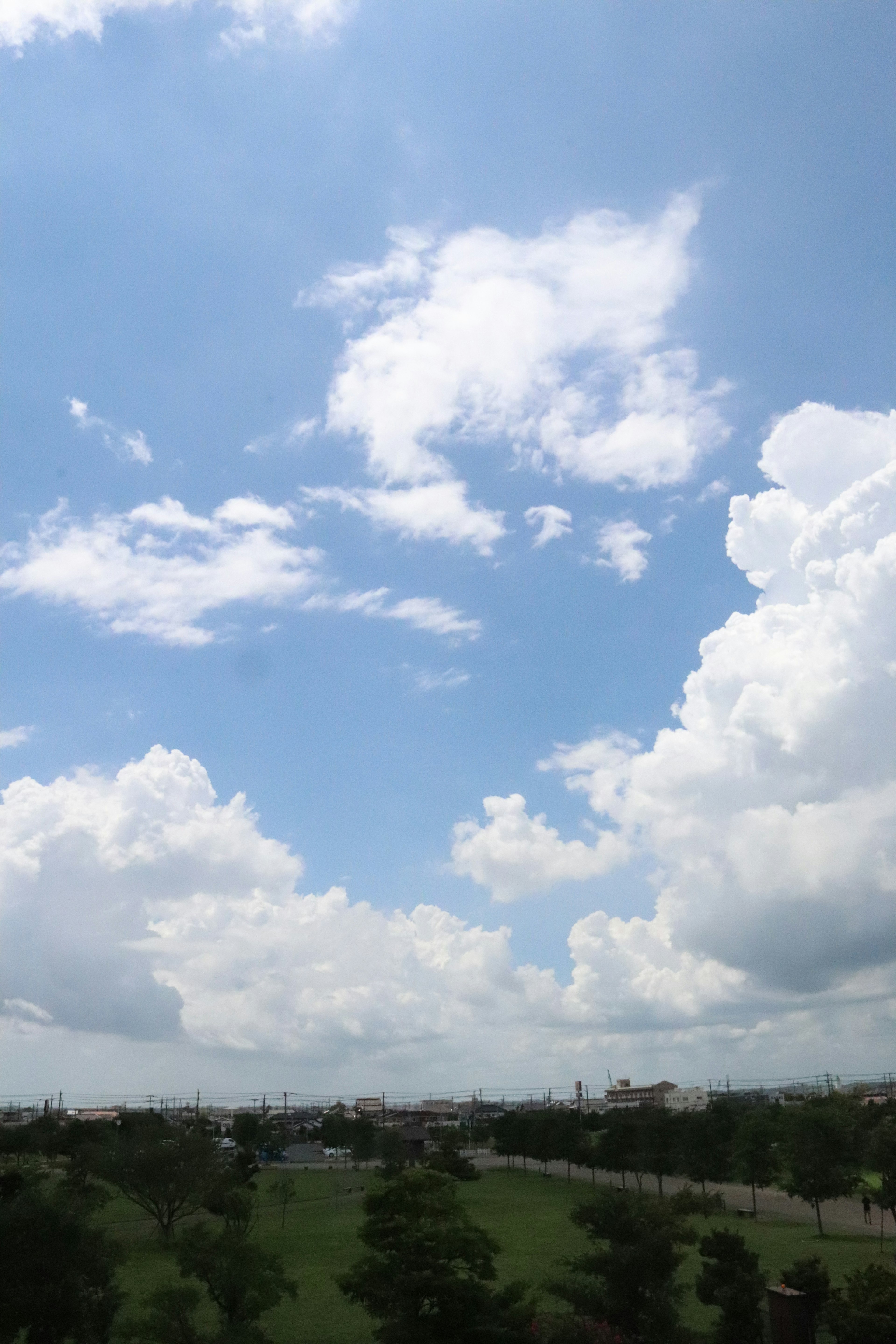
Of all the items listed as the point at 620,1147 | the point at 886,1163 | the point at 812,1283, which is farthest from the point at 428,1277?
the point at 620,1147

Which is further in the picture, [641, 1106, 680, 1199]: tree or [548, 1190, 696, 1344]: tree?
[641, 1106, 680, 1199]: tree

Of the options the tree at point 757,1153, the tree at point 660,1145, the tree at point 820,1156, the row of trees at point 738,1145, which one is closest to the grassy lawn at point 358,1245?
the tree at point 820,1156

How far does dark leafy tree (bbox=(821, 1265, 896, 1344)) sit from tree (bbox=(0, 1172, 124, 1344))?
20.4 meters

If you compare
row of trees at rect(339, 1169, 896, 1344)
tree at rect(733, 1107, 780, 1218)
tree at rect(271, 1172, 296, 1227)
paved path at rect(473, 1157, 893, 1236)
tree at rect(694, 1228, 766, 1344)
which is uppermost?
row of trees at rect(339, 1169, 896, 1344)

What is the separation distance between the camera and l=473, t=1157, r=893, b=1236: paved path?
6425cm

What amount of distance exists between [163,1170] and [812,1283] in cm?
4121

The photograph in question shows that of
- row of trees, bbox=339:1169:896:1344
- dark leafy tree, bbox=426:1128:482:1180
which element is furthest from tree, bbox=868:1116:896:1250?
dark leafy tree, bbox=426:1128:482:1180

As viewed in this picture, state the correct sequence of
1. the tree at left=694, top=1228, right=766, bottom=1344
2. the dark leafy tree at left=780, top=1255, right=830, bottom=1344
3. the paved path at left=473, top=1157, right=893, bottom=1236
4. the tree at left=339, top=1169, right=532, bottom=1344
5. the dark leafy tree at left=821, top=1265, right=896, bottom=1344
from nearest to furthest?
1. the tree at left=339, top=1169, right=532, bottom=1344
2. the dark leafy tree at left=821, top=1265, right=896, bottom=1344
3. the tree at left=694, top=1228, right=766, bottom=1344
4. the dark leafy tree at left=780, top=1255, right=830, bottom=1344
5. the paved path at left=473, top=1157, right=893, bottom=1236

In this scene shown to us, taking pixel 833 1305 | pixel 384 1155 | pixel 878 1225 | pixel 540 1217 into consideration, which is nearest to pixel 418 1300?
pixel 833 1305

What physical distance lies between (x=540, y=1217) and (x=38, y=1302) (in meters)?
47.8

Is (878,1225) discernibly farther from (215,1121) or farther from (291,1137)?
(215,1121)

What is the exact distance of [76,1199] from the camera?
38.1m

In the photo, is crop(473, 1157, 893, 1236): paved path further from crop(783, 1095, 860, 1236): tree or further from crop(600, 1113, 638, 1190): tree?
crop(783, 1095, 860, 1236): tree

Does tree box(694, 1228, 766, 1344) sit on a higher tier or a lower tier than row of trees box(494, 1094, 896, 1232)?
higher
